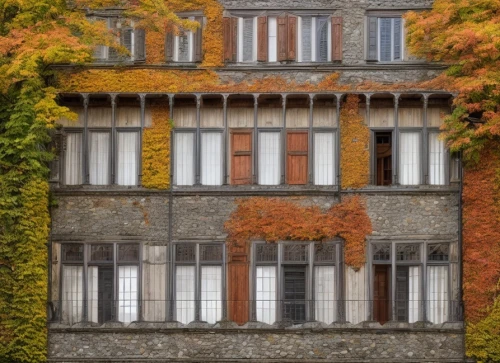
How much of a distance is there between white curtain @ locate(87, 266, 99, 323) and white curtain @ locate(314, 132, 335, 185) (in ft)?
24.7

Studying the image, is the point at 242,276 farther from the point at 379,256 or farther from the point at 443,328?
the point at 443,328

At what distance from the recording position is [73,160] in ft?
107

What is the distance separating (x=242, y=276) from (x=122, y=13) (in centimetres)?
923

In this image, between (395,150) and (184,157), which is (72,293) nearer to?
(184,157)

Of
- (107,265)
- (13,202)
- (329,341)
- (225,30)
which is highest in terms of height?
(225,30)

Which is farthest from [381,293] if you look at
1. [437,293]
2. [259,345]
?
[259,345]

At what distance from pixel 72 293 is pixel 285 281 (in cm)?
669

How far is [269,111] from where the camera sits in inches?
1283

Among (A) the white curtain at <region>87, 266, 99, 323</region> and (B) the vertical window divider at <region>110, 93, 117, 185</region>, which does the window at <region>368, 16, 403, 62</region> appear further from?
(A) the white curtain at <region>87, 266, 99, 323</region>

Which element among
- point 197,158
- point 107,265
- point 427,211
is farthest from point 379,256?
A: point 107,265

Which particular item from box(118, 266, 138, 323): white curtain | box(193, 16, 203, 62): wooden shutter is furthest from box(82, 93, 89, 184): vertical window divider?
box(193, 16, 203, 62): wooden shutter

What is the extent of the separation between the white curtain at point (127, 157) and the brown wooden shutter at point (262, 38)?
4685 millimetres

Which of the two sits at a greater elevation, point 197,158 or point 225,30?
point 225,30

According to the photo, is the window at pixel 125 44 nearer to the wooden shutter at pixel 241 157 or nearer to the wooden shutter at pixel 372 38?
the wooden shutter at pixel 241 157
